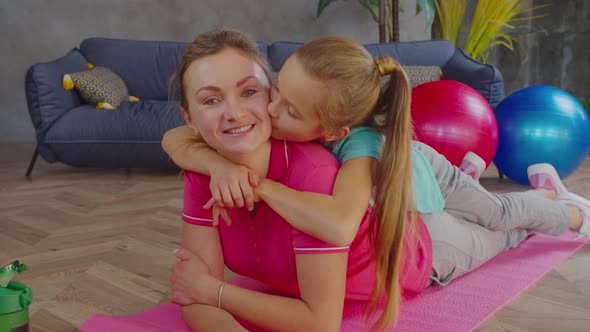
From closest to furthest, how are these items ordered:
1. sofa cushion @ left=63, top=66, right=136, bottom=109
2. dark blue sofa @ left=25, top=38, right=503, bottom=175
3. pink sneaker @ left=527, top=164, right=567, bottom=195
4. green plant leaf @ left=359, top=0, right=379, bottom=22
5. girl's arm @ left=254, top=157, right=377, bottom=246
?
girl's arm @ left=254, top=157, right=377, bottom=246 → pink sneaker @ left=527, top=164, right=567, bottom=195 → dark blue sofa @ left=25, top=38, right=503, bottom=175 → sofa cushion @ left=63, top=66, right=136, bottom=109 → green plant leaf @ left=359, top=0, right=379, bottom=22

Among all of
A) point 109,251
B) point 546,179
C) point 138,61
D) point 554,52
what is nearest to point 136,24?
point 138,61

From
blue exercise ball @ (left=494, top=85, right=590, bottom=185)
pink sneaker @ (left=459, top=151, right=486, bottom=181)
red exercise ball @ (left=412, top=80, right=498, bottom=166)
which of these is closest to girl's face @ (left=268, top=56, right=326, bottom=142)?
pink sneaker @ (left=459, top=151, right=486, bottom=181)

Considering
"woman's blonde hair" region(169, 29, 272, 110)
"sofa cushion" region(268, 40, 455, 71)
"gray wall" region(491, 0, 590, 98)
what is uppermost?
"woman's blonde hair" region(169, 29, 272, 110)

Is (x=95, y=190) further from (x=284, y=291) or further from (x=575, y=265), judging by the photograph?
(x=575, y=265)

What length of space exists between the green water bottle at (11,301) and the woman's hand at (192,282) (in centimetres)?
30

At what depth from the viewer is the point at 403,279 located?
1357mm

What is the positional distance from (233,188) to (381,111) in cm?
36

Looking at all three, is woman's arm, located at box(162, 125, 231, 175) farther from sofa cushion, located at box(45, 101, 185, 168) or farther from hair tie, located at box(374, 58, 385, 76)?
sofa cushion, located at box(45, 101, 185, 168)

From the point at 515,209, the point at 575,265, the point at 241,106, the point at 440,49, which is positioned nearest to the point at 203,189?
the point at 241,106

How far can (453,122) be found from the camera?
2.39 meters

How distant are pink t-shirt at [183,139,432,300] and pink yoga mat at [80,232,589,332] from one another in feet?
0.39

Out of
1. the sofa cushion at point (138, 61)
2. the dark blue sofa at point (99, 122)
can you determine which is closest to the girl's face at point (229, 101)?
the dark blue sofa at point (99, 122)

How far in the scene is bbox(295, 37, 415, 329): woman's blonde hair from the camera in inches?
40.7

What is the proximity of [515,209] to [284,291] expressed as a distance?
2.54ft
